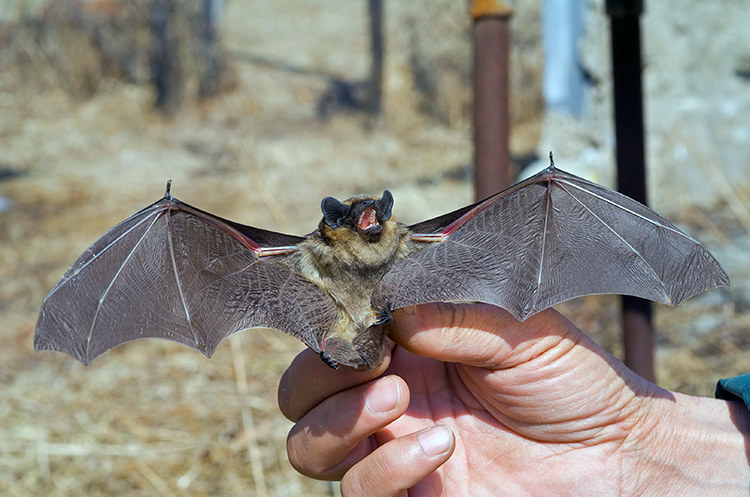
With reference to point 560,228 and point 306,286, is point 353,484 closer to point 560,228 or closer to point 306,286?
point 306,286

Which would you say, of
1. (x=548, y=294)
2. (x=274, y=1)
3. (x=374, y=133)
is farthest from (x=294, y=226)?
(x=274, y=1)

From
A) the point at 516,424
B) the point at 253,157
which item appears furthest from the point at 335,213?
the point at 253,157

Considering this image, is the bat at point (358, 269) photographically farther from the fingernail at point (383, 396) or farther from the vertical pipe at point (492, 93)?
the vertical pipe at point (492, 93)

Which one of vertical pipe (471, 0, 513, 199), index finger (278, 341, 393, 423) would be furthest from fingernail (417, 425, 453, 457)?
vertical pipe (471, 0, 513, 199)

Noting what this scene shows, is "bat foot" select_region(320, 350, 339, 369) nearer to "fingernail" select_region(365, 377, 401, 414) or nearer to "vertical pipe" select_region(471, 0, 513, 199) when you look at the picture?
"fingernail" select_region(365, 377, 401, 414)

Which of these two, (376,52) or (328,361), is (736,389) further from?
(376,52)

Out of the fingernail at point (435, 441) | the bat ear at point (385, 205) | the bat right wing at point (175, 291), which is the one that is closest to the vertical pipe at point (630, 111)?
the bat ear at point (385, 205)
